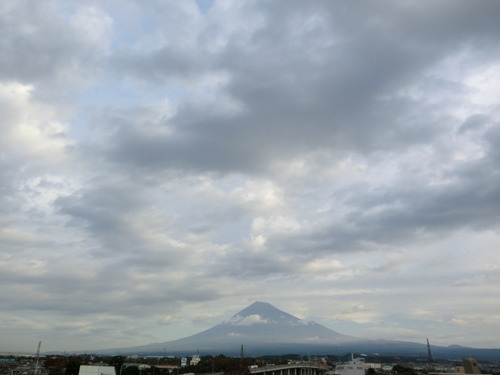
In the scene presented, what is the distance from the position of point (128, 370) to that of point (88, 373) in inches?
1233

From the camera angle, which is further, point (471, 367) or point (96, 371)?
point (96, 371)

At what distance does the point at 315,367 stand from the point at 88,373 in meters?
118

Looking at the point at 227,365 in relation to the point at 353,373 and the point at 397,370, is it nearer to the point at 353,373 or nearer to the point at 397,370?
the point at 353,373

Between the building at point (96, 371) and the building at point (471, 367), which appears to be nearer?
the building at point (471, 367)

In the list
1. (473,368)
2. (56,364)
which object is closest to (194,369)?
(56,364)

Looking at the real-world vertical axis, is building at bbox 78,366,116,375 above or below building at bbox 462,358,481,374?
below

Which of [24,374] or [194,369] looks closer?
[24,374]

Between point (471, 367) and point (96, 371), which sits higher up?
point (471, 367)

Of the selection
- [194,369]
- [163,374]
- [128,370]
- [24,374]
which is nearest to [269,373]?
[194,369]

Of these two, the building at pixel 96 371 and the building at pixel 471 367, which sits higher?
the building at pixel 471 367

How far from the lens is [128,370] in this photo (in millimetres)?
119188

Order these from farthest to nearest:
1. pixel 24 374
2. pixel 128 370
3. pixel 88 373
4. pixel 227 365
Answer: pixel 227 365 < pixel 128 370 < pixel 24 374 < pixel 88 373

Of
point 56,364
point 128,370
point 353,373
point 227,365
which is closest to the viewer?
point 128,370

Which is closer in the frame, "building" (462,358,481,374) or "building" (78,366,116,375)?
"building" (462,358,481,374)
